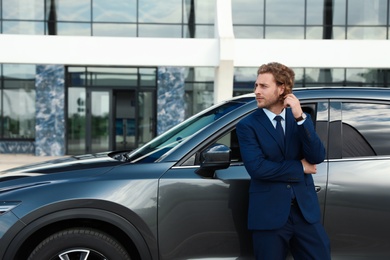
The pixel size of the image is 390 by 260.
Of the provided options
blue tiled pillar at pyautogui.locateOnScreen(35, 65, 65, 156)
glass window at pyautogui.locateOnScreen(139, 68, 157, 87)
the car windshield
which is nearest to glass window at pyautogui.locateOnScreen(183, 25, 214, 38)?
glass window at pyautogui.locateOnScreen(139, 68, 157, 87)

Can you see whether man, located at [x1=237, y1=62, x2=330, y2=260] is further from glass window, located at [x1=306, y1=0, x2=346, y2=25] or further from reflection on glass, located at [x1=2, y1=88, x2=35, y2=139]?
glass window, located at [x1=306, y1=0, x2=346, y2=25]

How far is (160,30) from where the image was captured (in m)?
18.0

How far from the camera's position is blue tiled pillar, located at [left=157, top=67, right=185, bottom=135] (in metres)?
17.4

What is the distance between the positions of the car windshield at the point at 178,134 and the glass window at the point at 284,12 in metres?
16.0

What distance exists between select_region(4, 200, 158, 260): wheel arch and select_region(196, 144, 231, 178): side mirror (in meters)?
0.54

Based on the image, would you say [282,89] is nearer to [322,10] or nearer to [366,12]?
[322,10]

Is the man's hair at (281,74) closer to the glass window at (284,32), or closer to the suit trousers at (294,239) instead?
the suit trousers at (294,239)

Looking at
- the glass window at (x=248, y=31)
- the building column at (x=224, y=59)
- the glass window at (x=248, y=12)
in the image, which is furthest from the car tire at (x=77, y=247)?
the glass window at (x=248, y=12)

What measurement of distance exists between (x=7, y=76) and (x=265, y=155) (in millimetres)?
17078

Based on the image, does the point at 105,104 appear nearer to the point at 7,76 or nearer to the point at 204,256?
the point at 7,76

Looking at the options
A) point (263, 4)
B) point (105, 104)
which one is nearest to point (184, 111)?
point (105, 104)

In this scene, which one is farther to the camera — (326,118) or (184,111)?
(184,111)

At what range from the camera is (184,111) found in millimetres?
17594

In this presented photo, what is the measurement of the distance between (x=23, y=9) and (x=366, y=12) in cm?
1430
